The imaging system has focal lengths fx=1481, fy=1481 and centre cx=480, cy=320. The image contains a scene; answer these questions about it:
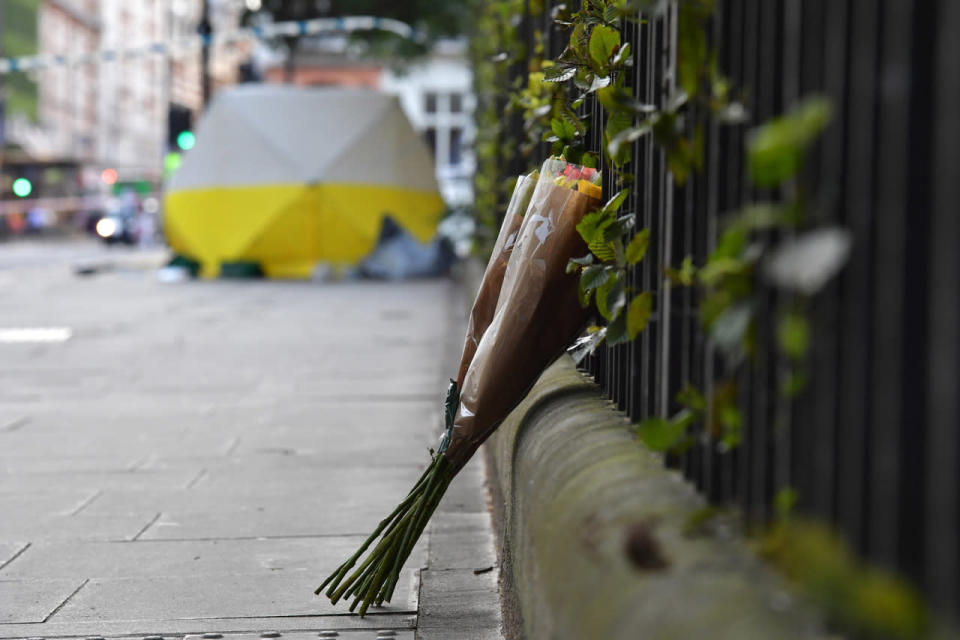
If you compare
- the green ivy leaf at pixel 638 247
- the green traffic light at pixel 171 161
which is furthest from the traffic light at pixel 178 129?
the green ivy leaf at pixel 638 247

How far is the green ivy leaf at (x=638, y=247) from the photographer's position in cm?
247

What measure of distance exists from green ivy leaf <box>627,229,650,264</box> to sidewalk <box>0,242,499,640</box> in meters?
1.35

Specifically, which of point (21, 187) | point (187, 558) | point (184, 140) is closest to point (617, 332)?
point (187, 558)

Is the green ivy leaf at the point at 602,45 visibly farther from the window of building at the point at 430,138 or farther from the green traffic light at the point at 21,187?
the green traffic light at the point at 21,187

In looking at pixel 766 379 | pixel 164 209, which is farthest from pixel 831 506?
pixel 164 209

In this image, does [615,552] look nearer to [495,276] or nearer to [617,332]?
[617,332]

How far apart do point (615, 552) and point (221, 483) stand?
12.6 feet

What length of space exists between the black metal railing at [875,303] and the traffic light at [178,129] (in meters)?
24.9

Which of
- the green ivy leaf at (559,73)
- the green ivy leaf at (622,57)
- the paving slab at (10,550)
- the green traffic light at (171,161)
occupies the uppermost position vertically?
the green ivy leaf at (622,57)

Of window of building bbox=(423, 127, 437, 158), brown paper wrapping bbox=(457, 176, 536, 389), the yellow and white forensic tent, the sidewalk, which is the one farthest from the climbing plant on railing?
window of building bbox=(423, 127, 437, 158)

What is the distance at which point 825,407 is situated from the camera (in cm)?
149

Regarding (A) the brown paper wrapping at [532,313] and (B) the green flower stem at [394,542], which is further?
(B) the green flower stem at [394,542]

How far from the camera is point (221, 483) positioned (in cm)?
555

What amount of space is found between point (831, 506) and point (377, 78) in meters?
57.9
